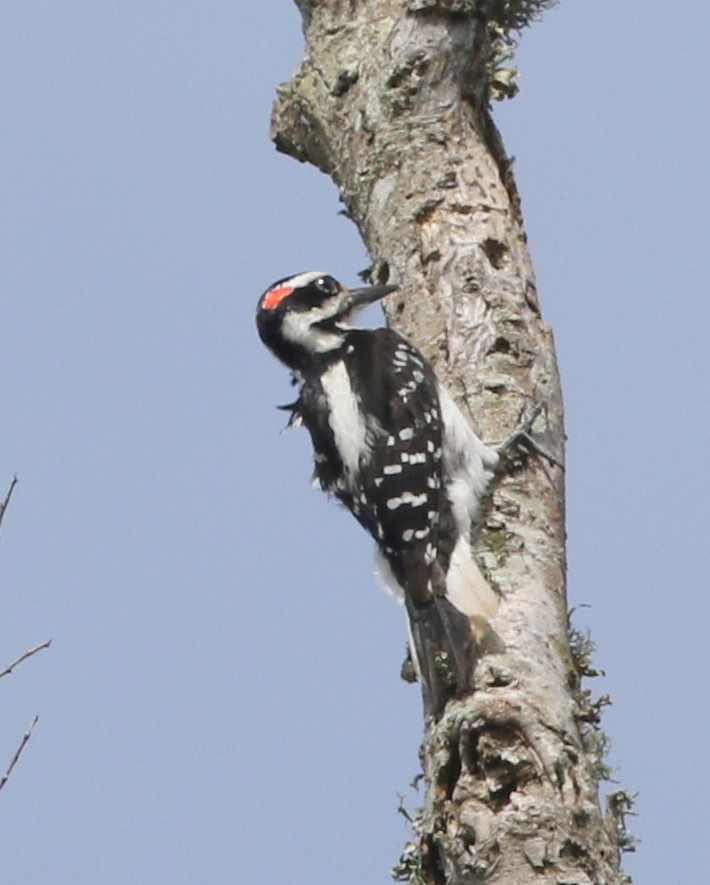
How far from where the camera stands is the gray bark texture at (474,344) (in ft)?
11.6

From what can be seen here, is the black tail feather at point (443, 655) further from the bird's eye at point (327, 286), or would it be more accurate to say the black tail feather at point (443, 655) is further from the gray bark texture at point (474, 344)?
the bird's eye at point (327, 286)

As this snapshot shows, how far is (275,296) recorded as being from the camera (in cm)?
546

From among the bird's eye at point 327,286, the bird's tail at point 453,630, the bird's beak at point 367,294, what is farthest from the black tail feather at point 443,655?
the bird's eye at point 327,286

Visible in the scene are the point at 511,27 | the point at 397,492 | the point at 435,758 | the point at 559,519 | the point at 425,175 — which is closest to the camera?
the point at 435,758

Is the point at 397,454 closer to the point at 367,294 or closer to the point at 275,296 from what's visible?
the point at 367,294

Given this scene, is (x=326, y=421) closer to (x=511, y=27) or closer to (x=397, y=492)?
Result: (x=397, y=492)

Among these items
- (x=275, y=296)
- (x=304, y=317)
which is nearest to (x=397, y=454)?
(x=304, y=317)

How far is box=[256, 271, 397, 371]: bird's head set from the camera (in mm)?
5371

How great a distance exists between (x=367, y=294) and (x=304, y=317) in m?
0.31

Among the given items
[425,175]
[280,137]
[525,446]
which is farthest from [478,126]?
[525,446]

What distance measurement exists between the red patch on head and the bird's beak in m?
0.24

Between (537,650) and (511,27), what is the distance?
2.57 meters

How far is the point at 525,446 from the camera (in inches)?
178

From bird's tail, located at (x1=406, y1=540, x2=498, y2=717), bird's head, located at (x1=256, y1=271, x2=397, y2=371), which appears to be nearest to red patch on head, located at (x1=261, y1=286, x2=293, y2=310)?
bird's head, located at (x1=256, y1=271, x2=397, y2=371)
